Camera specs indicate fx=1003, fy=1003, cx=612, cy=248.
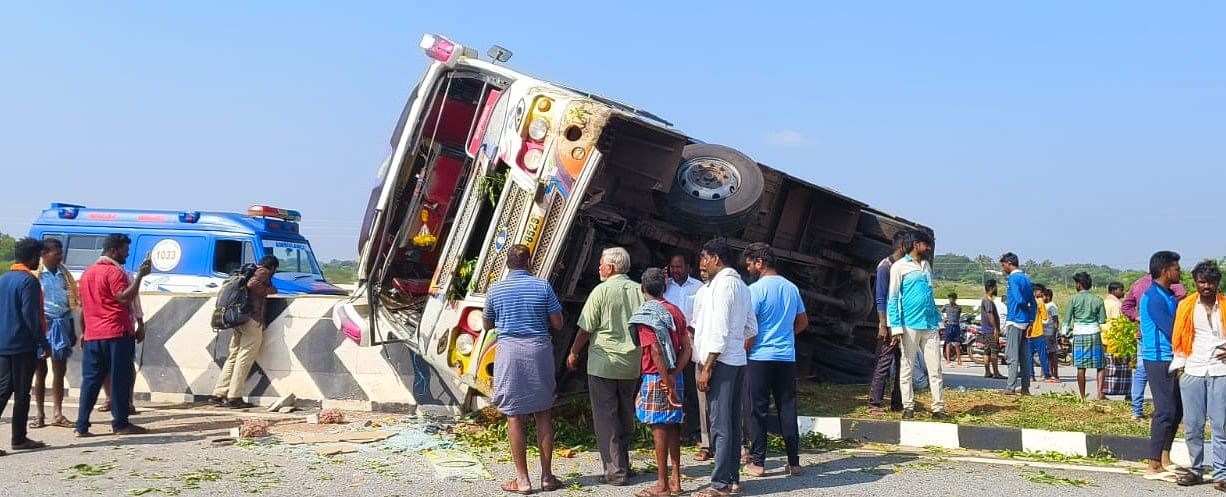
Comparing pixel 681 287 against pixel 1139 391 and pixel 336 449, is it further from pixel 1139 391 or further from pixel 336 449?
pixel 1139 391

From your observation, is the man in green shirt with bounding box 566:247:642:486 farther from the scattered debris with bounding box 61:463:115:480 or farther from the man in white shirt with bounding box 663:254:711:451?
the scattered debris with bounding box 61:463:115:480

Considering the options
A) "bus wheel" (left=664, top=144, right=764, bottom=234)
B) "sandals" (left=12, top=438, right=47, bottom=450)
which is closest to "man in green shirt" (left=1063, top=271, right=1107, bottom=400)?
"bus wheel" (left=664, top=144, right=764, bottom=234)

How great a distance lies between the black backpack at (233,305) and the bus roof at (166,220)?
190 inches

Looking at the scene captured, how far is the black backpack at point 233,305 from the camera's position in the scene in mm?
9328

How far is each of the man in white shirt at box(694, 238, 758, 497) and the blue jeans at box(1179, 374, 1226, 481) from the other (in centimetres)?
269

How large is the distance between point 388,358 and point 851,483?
4694 millimetres

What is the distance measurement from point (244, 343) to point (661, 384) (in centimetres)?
542

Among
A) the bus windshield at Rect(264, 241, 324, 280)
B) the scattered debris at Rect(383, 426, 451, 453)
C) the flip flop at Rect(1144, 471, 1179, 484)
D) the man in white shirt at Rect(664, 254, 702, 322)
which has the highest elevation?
the bus windshield at Rect(264, 241, 324, 280)

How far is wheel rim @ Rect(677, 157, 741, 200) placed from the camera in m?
7.54

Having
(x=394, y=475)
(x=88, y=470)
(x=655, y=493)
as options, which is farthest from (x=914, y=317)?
(x=88, y=470)

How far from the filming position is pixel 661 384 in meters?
5.65

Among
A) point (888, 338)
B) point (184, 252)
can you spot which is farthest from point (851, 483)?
point (184, 252)

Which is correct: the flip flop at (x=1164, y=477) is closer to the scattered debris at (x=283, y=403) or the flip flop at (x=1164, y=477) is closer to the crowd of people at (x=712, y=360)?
the crowd of people at (x=712, y=360)

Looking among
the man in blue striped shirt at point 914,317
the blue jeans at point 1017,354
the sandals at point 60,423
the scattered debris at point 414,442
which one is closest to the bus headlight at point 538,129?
the scattered debris at point 414,442
